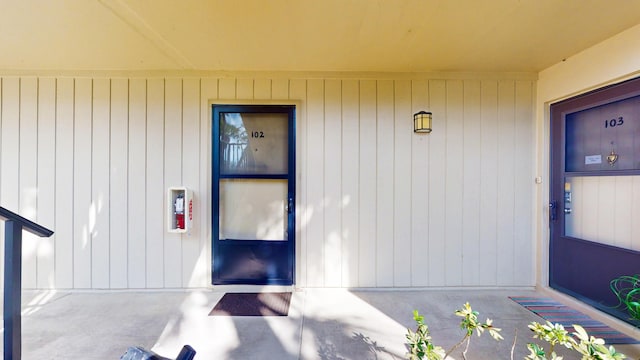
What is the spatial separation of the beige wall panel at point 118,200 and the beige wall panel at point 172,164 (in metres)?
0.43

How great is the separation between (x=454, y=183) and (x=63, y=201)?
4.40 meters

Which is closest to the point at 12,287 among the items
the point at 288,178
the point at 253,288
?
the point at 253,288

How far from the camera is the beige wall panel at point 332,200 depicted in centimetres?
309

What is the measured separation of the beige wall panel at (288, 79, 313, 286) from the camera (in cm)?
308

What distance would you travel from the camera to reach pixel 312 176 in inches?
122

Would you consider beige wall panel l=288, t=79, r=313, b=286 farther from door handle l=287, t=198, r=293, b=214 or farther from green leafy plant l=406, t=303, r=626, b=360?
green leafy plant l=406, t=303, r=626, b=360

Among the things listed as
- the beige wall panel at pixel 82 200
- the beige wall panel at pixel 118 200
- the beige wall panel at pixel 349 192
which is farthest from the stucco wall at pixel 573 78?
the beige wall panel at pixel 82 200

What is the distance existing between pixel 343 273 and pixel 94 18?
325 centimetres

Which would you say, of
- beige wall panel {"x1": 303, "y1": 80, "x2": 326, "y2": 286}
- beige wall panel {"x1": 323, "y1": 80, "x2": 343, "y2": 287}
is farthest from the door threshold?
beige wall panel {"x1": 323, "y1": 80, "x2": 343, "y2": 287}

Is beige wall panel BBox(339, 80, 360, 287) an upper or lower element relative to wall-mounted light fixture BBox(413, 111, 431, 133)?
lower

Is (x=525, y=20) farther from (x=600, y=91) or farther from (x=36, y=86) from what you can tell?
(x=36, y=86)

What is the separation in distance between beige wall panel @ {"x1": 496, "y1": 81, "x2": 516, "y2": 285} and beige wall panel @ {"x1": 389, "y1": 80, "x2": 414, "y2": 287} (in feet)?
3.40

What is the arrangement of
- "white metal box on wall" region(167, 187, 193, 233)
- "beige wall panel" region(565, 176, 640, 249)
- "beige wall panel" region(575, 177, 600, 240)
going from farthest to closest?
"white metal box on wall" region(167, 187, 193, 233), "beige wall panel" region(575, 177, 600, 240), "beige wall panel" region(565, 176, 640, 249)

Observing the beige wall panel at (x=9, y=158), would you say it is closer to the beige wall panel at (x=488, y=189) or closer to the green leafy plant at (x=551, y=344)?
the green leafy plant at (x=551, y=344)
